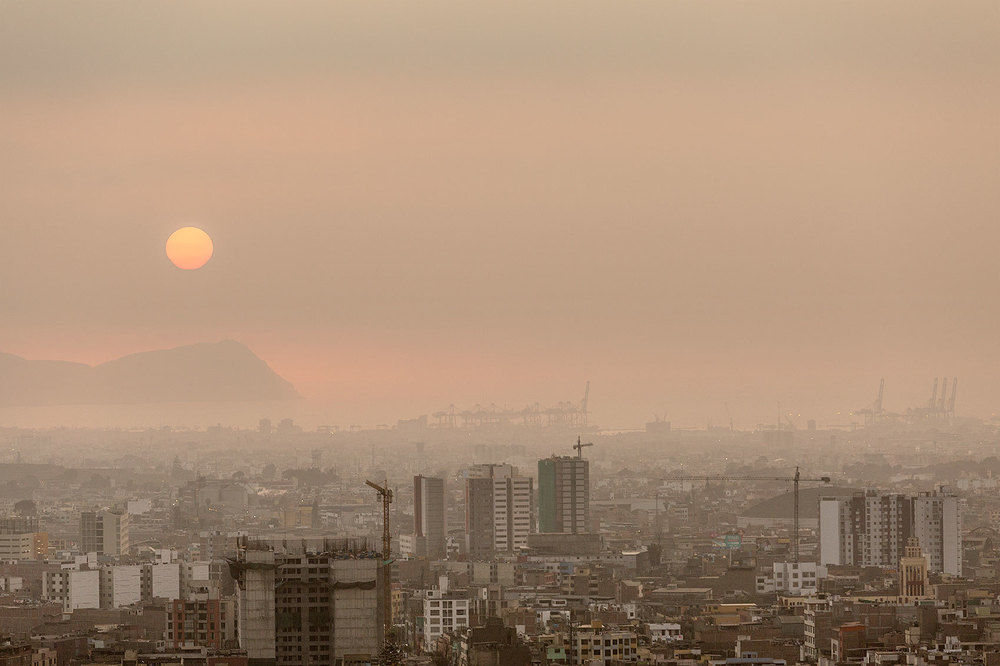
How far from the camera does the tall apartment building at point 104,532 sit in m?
43.5

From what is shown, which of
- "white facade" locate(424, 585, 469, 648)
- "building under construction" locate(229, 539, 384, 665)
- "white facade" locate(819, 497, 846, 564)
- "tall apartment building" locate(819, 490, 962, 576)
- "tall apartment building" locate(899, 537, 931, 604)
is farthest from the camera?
"white facade" locate(819, 497, 846, 564)

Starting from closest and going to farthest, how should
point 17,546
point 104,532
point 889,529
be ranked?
point 889,529
point 17,546
point 104,532

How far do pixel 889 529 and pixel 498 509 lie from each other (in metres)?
9.95

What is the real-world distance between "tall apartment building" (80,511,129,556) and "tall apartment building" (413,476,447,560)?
5942mm

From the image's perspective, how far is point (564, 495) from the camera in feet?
167

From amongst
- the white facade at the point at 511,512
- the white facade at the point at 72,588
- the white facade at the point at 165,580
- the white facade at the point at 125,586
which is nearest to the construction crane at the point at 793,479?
the white facade at the point at 511,512

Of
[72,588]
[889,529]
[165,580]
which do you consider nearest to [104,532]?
[72,588]

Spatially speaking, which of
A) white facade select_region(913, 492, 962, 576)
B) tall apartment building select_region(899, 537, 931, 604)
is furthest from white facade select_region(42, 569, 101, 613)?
white facade select_region(913, 492, 962, 576)

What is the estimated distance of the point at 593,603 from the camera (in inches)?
1243

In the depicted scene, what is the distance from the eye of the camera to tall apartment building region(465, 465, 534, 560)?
149 ft

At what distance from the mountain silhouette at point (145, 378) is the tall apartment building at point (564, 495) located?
6.83 m

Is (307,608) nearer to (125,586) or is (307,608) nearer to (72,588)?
(125,586)

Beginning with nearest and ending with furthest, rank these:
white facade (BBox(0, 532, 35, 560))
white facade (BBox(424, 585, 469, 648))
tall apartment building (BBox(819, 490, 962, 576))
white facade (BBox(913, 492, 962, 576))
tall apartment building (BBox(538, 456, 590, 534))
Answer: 1. white facade (BBox(424, 585, 469, 648))
2. white facade (BBox(913, 492, 962, 576))
3. tall apartment building (BBox(819, 490, 962, 576))
4. white facade (BBox(0, 532, 35, 560))
5. tall apartment building (BBox(538, 456, 590, 534))

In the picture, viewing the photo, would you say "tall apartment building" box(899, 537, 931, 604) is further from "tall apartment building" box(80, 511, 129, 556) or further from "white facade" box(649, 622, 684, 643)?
"tall apartment building" box(80, 511, 129, 556)
